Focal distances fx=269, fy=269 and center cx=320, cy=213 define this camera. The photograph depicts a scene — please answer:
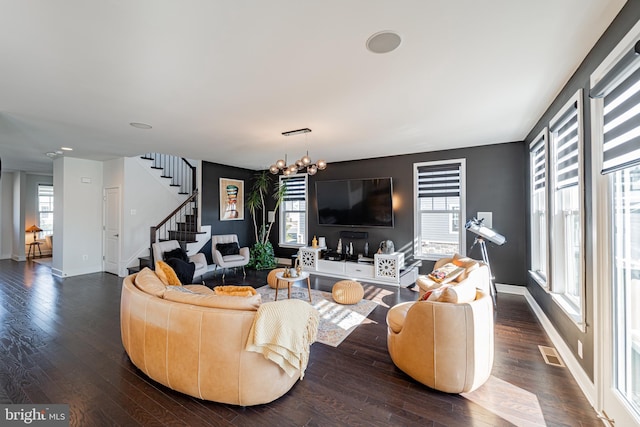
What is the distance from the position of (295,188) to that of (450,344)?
5.66 meters

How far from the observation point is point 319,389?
2.22m

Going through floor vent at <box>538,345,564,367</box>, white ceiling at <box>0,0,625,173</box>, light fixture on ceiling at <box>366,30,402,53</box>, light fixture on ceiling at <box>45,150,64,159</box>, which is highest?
light fixture on ceiling at <box>45,150,64,159</box>

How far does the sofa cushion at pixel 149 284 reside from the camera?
92.0 inches

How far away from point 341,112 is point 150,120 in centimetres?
250

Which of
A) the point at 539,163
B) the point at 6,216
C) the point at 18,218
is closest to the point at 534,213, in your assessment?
the point at 539,163

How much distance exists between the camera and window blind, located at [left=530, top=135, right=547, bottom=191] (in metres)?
3.50

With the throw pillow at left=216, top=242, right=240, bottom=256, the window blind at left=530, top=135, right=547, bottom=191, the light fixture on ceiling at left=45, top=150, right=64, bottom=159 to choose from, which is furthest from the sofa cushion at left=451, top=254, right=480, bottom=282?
the light fixture on ceiling at left=45, top=150, right=64, bottom=159

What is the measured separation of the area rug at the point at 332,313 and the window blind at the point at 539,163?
9.43 feet

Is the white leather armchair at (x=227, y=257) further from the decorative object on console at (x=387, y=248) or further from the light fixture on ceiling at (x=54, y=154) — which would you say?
the light fixture on ceiling at (x=54, y=154)

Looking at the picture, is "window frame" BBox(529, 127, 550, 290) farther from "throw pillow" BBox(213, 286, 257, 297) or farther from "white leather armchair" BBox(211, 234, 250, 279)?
"white leather armchair" BBox(211, 234, 250, 279)

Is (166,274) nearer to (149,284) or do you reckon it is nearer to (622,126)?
(149,284)

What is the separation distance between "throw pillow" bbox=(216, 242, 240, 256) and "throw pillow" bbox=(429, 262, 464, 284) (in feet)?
13.9

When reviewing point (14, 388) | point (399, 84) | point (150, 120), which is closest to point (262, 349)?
point (14, 388)

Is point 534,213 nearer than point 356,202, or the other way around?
point 534,213
